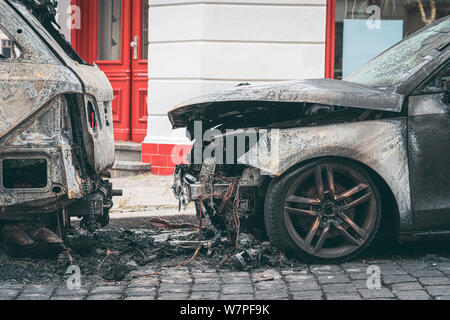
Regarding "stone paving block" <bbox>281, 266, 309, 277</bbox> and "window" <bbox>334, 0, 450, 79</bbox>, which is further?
"window" <bbox>334, 0, 450, 79</bbox>

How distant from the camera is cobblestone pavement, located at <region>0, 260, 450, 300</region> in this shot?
4.20 meters

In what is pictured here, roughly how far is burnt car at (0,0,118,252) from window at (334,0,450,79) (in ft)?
19.3

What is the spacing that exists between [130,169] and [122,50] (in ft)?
7.65

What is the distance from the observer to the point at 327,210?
5.04 m

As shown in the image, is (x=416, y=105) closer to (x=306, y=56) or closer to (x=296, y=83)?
(x=296, y=83)

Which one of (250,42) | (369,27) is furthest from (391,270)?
(369,27)

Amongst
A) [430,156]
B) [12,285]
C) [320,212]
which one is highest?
[430,156]

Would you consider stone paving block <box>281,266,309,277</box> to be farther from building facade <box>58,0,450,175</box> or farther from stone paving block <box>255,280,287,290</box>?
building facade <box>58,0,450,175</box>

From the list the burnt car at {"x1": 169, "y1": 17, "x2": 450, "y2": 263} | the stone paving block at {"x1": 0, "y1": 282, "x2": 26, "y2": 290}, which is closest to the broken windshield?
the burnt car at {"x1": 169, "y1": 17, "x2": 450, "y2": 263}

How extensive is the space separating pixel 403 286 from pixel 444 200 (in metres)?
0.93

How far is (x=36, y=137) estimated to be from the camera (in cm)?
467

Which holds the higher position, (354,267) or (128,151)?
(128,151)

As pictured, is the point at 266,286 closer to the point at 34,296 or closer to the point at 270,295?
the point at 270,295

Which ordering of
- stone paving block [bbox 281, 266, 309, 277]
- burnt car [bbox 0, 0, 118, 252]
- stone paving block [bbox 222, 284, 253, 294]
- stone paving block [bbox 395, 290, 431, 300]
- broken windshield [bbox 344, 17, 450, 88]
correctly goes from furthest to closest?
broken windshield [bbox 344, 17, 450, 88] < stone paving block [bbox 281, 266, 309, 277] < burnt car [bbox 0, 0, 118, 252] < stone paving block [bbox 222, 284, 253, 294] < stone paving block [bbox 395, 290, 431, 300]
